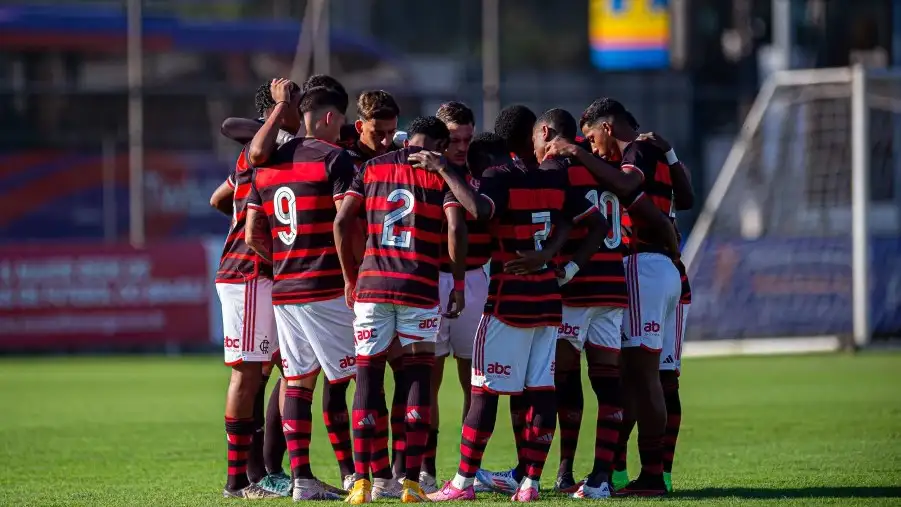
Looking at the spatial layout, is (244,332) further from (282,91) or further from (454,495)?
(454,495)

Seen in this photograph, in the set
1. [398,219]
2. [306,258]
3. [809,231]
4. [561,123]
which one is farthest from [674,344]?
[809,231]

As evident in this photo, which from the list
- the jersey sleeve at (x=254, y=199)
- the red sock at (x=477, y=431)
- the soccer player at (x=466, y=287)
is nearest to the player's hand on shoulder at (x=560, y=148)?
the soccer player at (x=466, y=287)

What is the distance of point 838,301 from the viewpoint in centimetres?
2139

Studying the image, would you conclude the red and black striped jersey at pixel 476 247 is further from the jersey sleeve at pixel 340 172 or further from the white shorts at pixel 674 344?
the white shorts at pixel 674 344

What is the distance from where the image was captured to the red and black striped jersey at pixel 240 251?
29.2 ft

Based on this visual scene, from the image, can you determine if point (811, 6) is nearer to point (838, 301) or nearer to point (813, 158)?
point (813, 158)

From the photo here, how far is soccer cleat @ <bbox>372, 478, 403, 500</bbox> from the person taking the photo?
27.4 feet

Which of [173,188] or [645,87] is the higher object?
[645,87]

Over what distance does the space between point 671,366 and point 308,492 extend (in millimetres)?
2466

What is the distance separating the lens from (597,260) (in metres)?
8.80

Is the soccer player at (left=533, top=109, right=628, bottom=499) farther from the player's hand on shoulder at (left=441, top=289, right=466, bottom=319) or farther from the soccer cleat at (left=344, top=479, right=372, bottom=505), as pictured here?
the soccer cleat at (left=344, top=479, right=372, bottom=505)

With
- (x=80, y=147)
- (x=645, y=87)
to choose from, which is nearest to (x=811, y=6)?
(x=645, y=87)

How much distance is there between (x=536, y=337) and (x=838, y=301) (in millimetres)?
13950

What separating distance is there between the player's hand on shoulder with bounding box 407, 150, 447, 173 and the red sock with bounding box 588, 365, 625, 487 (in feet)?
5.45
